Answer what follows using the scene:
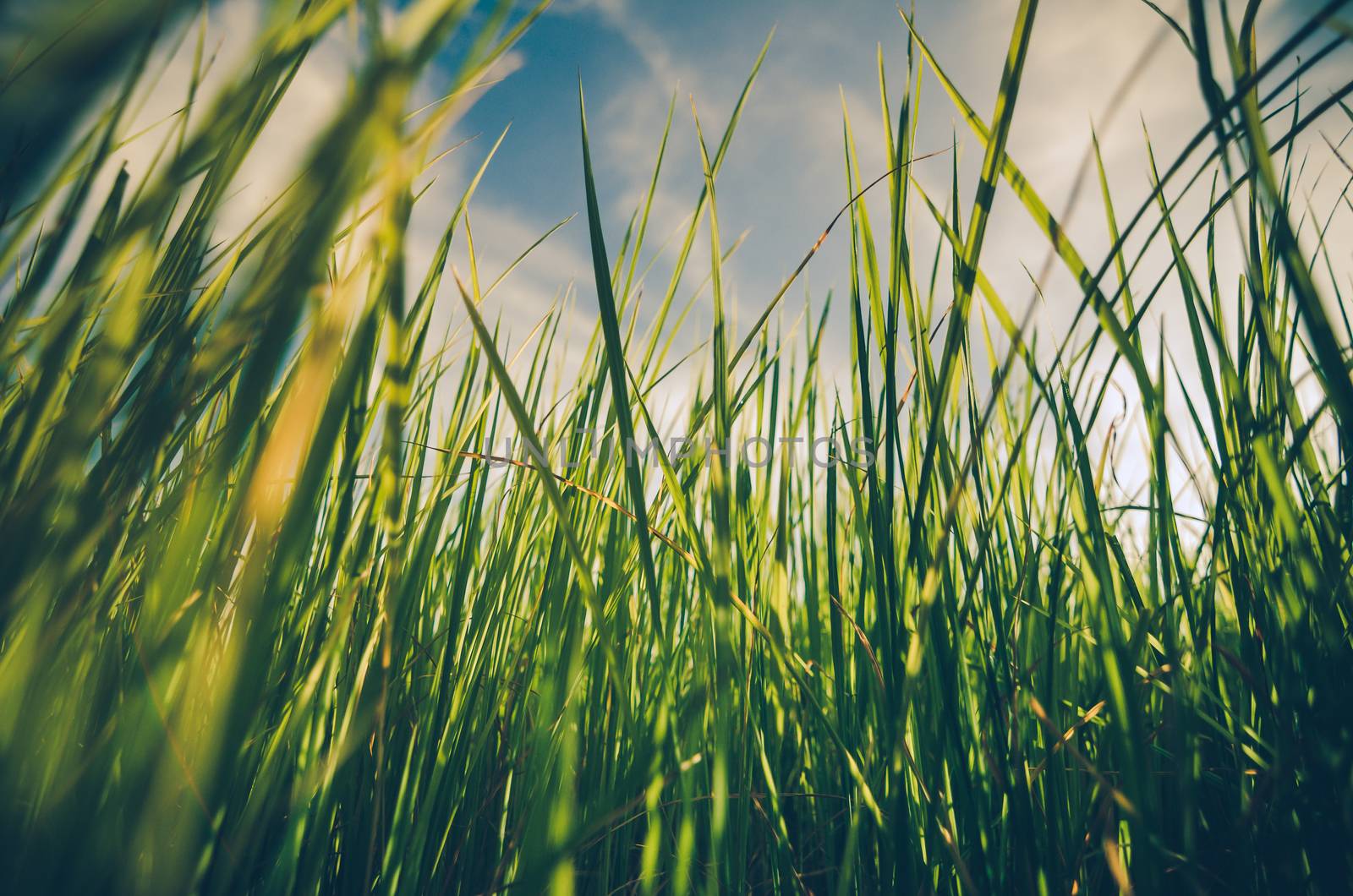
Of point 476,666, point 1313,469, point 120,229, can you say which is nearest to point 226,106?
point 120,229

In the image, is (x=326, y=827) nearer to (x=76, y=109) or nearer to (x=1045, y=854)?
(x=76, y=109)

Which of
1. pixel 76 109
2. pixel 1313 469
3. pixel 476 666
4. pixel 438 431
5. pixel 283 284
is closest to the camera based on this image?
pixel 283 284

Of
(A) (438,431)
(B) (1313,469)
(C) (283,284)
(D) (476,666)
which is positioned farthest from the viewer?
(A) (438,431)

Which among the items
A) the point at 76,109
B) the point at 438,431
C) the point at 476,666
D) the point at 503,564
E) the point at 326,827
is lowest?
the point at 326,827

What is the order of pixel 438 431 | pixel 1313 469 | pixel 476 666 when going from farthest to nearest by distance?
pixel 438 431 → pixel 476 666 → pixel 1313 469

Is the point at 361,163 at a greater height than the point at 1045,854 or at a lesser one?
greater

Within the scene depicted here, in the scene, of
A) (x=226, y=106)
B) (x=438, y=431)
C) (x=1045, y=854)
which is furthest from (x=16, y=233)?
(x=1045, y=854)

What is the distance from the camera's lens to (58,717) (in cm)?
56

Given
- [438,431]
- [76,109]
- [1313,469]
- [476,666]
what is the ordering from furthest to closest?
[438,431] → [476,666] → [1313,469] → [76,109]

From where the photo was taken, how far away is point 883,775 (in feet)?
1.71

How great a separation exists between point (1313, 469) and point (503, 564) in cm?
74

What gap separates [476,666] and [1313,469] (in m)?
0.78

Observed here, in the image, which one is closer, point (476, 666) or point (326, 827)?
point (326, 827)

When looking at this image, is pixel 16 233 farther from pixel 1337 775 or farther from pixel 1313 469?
pixel 1313 469
